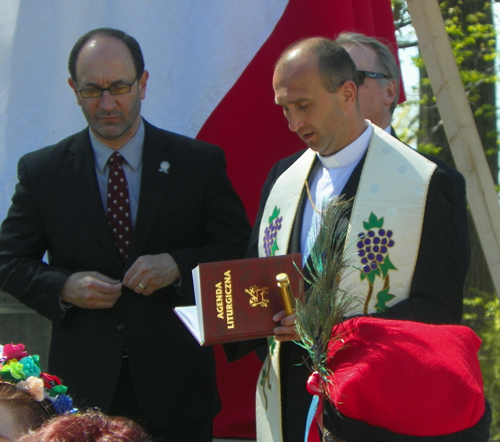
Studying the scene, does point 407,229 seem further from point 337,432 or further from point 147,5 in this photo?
point 147,5

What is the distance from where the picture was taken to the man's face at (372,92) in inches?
126

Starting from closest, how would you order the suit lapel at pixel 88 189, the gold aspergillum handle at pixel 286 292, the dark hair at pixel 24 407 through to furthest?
the dark hair at pixel 24 407 → the gold aspergillum handle at pixel 286 292 → the suit lapel at pixel 88 189

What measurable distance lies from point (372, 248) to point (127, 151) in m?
1.13

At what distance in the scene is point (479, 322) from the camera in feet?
18.5

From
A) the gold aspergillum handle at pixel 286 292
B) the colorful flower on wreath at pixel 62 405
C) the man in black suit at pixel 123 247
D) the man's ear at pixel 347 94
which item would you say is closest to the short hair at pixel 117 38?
the man in black suit at pixel 123 247

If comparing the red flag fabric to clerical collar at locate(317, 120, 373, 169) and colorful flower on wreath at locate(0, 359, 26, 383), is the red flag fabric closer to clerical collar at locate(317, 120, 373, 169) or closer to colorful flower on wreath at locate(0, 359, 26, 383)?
clerical collar at locate(317, 120, 373, 169)

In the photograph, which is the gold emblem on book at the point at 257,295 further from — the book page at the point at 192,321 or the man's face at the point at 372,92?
the man's face at the point at 372,92

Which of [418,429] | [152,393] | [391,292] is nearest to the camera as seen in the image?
[418,429]

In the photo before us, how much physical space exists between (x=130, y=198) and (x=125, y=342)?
55 cm

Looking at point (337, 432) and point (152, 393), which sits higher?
point (337, 432)

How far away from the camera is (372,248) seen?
8.33 feet

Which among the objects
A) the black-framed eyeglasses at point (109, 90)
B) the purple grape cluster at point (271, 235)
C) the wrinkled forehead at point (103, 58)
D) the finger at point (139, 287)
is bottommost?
the finger at point (139, 287)

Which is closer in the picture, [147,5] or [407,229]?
[407,229]

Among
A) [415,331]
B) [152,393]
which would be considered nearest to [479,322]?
[152,393]
